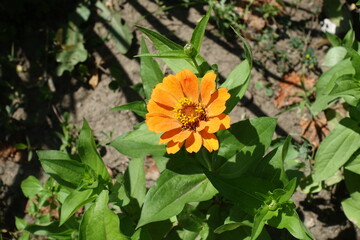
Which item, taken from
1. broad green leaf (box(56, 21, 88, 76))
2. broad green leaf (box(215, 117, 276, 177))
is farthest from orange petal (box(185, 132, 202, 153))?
broad green leaf (box(56, 21, 88, 76))

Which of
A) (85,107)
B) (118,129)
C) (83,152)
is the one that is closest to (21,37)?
(85,107)

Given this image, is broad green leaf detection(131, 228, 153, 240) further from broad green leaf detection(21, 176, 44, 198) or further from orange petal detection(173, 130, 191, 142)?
broad green leaf detection(21, 176, 44, 198)

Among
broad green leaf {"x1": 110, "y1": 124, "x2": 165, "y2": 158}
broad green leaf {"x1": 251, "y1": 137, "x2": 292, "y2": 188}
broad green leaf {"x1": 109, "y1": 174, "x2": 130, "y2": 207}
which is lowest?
broad green leaf {"x1": 109, "y1": 174, "x2": 130, "y2": 207}

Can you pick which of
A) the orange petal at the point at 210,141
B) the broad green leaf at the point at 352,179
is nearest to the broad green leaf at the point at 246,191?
the orange petal at the point at 210,141

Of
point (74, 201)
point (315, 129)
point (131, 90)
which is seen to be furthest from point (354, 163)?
point (131, 90)

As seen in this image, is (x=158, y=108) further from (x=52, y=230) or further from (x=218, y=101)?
(x=52, y=230)

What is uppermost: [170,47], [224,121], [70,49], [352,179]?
[170,47]
